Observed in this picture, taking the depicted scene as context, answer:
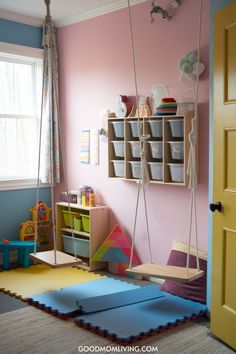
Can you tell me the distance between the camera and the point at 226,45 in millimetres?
2918

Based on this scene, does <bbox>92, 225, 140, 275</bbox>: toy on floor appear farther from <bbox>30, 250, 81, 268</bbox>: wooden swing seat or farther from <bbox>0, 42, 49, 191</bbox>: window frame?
<bbox>0, 42, 49, 191</bbox>: window frame

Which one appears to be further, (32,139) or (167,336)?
(32,139)

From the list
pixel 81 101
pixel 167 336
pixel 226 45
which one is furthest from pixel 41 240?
pixel 226 45

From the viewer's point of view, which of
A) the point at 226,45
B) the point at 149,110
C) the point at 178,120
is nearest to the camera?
the point at 226,45

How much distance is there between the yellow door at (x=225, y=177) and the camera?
2867mm

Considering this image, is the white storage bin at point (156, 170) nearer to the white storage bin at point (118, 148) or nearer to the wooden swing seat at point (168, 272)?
the white storage bin at point (118, 148)

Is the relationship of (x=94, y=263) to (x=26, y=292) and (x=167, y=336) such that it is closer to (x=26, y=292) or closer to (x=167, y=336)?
(x=26, y=292)

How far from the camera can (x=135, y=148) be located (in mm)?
4273

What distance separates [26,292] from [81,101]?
221cm

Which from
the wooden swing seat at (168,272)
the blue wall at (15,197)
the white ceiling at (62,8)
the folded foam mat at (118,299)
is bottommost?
the folded foam mat at (118,299)

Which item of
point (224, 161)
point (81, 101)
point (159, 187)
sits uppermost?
point (81, 101)

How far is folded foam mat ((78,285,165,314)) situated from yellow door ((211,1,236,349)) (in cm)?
77

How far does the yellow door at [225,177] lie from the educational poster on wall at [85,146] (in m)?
2.19

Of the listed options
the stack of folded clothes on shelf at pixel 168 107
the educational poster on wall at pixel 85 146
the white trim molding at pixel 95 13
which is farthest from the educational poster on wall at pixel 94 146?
the white trim molding at pixel 95 13
